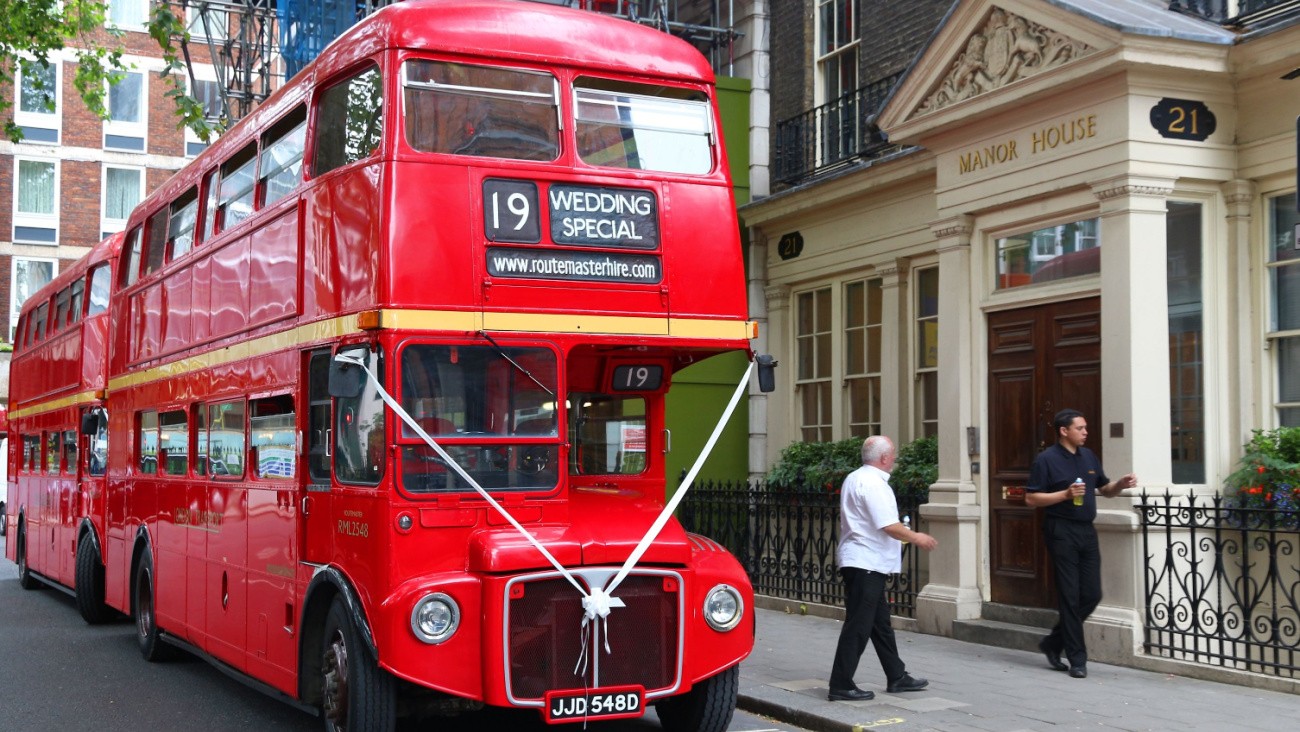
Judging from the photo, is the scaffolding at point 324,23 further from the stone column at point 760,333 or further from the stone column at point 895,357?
the stone column at point 895,357

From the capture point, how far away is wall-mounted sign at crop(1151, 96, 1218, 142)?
11.0m

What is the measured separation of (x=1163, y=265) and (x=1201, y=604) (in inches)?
102

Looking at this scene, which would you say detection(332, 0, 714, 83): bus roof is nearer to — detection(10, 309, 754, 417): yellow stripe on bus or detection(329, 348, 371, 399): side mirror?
detection(10, 309, 754, 417): yellow stripe on bus

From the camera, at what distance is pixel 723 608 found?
26.0ft

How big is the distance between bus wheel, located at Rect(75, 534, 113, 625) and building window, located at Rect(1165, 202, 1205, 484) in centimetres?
Answer: 1101

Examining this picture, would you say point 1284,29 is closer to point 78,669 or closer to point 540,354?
point 540,354

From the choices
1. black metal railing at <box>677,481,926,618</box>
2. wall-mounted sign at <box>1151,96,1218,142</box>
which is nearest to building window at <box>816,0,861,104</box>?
black metal railing at <box>677,481,926,618</box>

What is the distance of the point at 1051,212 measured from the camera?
11.9 meters

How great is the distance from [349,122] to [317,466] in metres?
2.03

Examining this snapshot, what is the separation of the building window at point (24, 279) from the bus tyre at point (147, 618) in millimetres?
29256

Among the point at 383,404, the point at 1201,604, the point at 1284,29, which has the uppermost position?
the point at 1284,29

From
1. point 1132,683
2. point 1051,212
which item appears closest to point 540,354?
point 1132,683

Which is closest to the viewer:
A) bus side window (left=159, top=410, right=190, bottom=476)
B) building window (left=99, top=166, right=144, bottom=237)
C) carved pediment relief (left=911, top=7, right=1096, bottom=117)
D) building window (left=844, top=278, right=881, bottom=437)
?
carved pediment relief (left=911, top=7, right=1096, bottom=117)

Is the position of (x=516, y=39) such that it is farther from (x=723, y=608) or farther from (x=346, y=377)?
(x=723, y=608)
